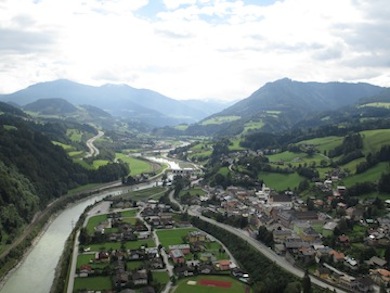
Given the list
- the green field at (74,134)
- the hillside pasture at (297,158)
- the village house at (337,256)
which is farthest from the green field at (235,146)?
the village house at (337,256)

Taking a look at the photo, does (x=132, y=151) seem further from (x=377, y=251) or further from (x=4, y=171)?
(x=377, y=251)

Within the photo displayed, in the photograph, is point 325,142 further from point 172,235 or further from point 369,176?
point 172,235

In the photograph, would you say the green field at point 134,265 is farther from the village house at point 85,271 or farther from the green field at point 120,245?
the green field at point 120,245

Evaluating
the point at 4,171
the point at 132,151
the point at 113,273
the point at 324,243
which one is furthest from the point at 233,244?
the point at 132,151

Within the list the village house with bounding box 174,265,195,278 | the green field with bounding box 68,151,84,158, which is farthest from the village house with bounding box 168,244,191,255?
the green field with bounding box 68,151,84,158

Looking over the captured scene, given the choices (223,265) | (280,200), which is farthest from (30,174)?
(223,265)

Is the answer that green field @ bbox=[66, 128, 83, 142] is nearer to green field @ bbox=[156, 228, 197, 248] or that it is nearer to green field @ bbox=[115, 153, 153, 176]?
green field @ bbox=[115, 153, 153, 176]
